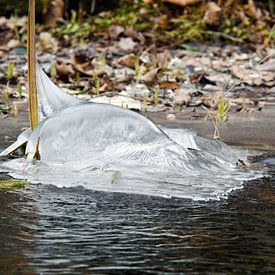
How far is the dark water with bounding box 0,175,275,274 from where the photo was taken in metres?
1.57

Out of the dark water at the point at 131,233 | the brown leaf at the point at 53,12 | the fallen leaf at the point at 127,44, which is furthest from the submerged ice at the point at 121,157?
the brown leaf at the point at 53,12

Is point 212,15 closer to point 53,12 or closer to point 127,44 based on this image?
point 127,44

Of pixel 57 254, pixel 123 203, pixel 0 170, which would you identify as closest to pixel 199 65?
pixel 0 170

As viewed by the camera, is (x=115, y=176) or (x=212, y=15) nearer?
(x=115, y=176)

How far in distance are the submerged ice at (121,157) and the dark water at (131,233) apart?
0.12 metres

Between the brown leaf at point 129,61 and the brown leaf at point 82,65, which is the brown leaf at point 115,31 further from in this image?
the brown leaf at point 82,65

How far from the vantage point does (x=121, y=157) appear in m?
2.56

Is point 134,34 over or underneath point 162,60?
underneath

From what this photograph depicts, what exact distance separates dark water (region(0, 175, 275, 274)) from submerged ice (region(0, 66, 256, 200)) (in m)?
0.12

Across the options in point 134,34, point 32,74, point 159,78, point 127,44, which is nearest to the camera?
point 32,74

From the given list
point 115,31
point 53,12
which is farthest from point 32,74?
point 53,12

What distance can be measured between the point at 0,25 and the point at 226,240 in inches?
258

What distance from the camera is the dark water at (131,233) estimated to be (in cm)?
157

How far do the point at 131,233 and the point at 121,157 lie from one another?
766mm
